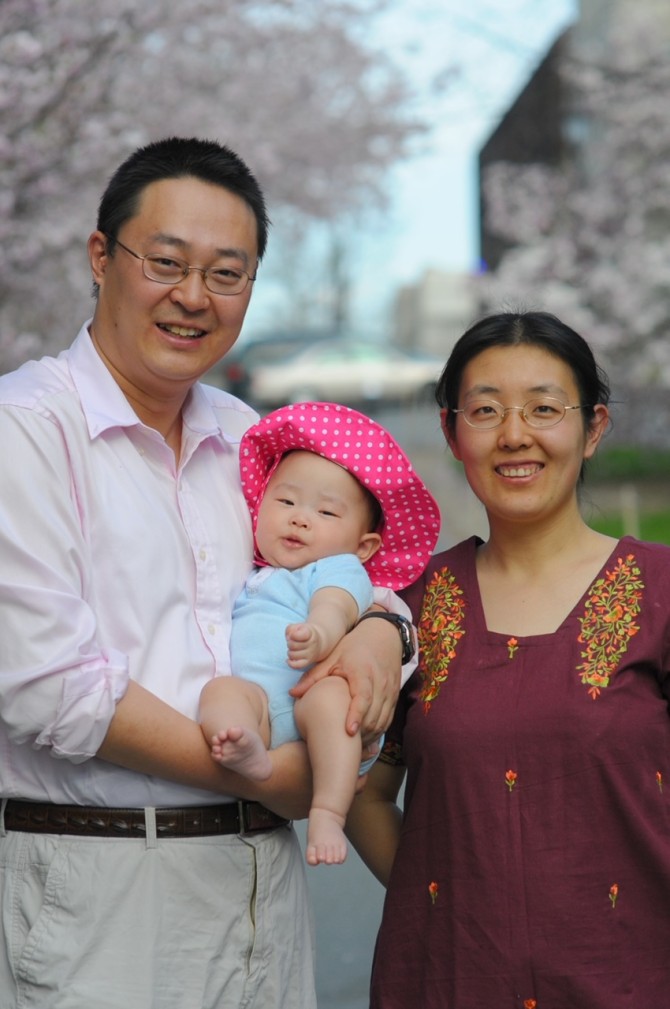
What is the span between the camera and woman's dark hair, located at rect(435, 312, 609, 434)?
276cm

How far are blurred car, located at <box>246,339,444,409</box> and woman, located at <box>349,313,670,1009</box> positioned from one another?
18.7 m

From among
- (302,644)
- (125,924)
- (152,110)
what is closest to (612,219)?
(152,110)

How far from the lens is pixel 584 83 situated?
14.5m

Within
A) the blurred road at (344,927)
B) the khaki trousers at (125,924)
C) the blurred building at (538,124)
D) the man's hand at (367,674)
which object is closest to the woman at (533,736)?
the man's hand at (367,674)

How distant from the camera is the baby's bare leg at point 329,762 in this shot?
236 centimetres

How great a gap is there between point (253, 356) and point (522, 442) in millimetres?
19779

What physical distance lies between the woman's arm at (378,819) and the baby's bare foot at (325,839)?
1.60 ft

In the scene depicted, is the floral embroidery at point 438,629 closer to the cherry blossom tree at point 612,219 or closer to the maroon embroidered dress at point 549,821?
the maroon embroidered dress at point 549,821

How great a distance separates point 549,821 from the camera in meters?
2.50

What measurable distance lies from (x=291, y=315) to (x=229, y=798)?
149 ft

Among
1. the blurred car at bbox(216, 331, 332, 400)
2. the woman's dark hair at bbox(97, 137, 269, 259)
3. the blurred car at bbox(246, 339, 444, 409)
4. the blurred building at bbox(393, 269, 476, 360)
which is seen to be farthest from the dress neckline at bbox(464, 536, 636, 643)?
the blurred building at bbox(393, 269, 476, 360)

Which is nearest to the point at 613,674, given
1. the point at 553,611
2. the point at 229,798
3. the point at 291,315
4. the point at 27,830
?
the point at 553,611

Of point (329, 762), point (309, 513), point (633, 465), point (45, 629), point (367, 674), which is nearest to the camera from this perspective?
point (45, 629)

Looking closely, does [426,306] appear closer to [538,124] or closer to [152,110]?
[538,124]
